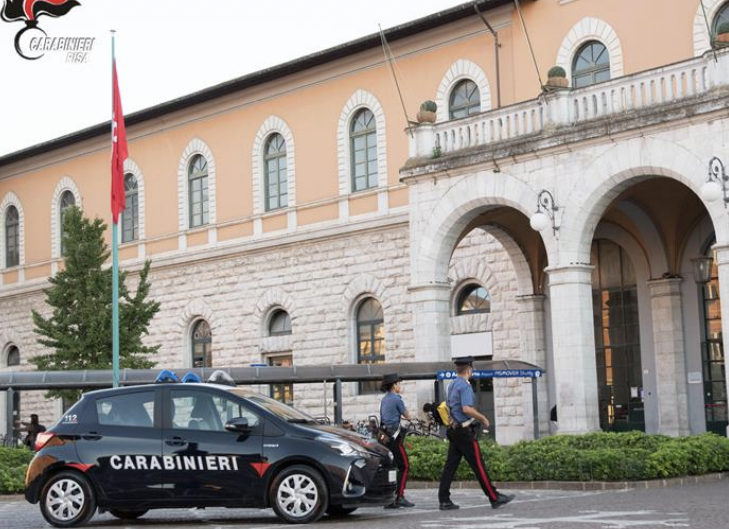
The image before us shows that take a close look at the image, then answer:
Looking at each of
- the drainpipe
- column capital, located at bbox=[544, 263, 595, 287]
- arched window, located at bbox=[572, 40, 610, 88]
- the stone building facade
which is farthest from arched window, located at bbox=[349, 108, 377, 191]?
column capital, located at bbox=[544, 263, 595, 287]

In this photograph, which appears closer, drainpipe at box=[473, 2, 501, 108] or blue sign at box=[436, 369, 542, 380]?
blue sign at box=[436, 369, 542, 380]

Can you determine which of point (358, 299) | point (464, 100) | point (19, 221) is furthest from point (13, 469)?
point (19, 221)

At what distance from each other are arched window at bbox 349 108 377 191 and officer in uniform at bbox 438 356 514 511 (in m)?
20.3

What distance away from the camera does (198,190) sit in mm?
41312

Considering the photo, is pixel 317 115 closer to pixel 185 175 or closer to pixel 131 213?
pixel 185 175

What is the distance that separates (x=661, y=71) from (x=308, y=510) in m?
12.7

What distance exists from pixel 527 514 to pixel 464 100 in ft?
66.7

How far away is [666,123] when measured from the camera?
23.2 meters

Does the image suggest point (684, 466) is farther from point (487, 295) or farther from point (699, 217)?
point (487, 295)

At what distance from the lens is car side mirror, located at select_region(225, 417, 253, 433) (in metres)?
14.1

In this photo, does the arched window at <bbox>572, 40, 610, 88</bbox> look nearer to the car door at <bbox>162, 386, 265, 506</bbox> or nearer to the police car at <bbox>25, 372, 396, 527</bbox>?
the police car at <bbox>25, 372, 396, 527</bbox>

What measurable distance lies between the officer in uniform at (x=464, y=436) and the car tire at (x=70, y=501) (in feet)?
13.3

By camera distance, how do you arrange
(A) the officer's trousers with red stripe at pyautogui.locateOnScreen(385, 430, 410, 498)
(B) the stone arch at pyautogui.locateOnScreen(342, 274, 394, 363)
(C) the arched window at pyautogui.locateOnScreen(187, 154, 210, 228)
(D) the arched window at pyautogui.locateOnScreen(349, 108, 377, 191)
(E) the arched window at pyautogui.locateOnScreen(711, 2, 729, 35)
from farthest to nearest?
(C) the arched window at pyautogui.locateOnScreen(187, 154, 210, 228), (D) the arched window at pyautogui.locateOnScreen(349, 108, 377, 191), (B) the stone arch at pyautogui.locateOnScreen(342, 274, 394, 363), (E) the arched window at pyautogui.locateOnScreen(711, 2, 729, 35), (A) the officer's trousers with red stripe at pyautogui.locateOnScreen(385, 430, 410, 498)

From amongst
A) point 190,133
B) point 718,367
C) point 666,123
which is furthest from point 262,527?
point 190,133
